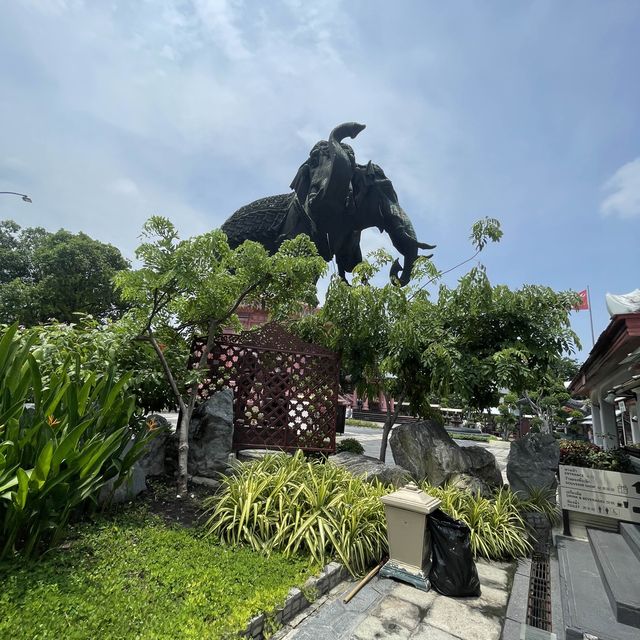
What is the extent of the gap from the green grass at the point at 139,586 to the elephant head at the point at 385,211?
9305 millimetres

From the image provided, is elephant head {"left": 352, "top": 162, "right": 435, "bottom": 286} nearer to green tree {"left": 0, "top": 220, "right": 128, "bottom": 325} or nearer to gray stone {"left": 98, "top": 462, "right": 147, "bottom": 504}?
gray stone {"left": 98, "top": 462, "right": 147, "bottom": 504}

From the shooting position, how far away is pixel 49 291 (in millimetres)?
19781

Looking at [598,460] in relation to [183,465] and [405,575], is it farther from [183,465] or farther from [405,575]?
[183,465]

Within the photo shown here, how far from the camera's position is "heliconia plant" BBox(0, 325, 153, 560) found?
256 cm

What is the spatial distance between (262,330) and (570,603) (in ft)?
15.4

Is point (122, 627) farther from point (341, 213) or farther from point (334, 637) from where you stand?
point (341, 213)

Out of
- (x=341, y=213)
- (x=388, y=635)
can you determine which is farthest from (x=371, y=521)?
(x=341, y=213)

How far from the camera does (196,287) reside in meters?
4.74

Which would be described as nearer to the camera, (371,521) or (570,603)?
(570,603)

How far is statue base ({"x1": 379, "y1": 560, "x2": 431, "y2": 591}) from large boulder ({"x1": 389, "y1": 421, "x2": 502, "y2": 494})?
2.26 metres

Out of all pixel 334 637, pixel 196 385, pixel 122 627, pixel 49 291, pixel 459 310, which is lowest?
pixel 334 637

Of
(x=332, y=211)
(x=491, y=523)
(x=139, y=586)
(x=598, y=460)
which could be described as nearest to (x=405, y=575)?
(x=491, y=523)

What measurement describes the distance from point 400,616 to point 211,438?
10.2 ft

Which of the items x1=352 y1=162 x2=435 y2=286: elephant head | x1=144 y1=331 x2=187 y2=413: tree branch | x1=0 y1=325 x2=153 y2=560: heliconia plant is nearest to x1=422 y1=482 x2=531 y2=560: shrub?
x1=144 y1=331 x2=187 y2=413: tree branch
